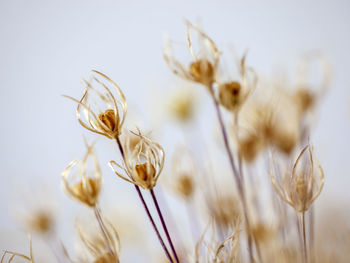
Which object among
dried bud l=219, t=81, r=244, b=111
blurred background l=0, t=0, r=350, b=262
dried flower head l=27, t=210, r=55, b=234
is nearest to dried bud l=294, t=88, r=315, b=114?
dried bud l=219, t=81, r=244, b=111

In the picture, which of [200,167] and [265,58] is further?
[265,58]

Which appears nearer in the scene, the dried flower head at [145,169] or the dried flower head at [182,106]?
the dried flower head at [145,169]

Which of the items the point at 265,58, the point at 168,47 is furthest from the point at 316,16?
the point at 168,47

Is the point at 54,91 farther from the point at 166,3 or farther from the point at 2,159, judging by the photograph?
the point at 166,3

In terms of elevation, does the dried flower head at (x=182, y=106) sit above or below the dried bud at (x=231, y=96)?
below

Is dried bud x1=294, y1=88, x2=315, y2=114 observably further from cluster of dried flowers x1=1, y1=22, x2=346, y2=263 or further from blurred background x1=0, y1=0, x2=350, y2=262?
blurred background x1=0, y1=0, x2=350, y2=262

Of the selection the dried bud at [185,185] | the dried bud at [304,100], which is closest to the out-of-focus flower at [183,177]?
the dried bud at [185,185]

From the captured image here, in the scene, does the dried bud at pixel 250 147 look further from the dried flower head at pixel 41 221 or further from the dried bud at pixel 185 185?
the dried flower head at pixel 41 221

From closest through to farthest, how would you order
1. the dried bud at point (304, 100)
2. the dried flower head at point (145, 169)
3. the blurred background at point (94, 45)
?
the dried flower head at point (145, 169) < the dried bud at point (304, 100) < the blurred background at point (94, 45)
